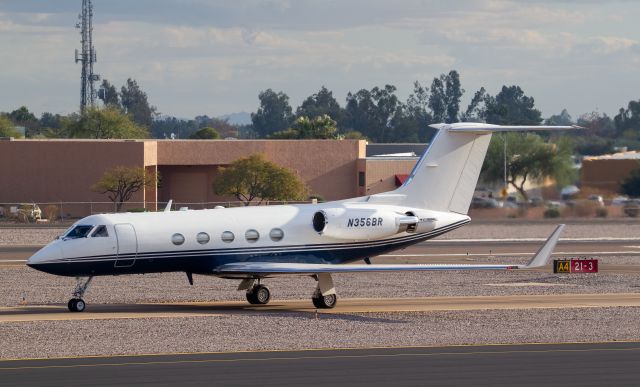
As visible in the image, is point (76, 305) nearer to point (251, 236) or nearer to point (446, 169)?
point (251, 236)

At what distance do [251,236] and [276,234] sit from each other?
2.30 feet

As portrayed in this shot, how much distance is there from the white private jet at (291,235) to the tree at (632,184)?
5781 centimetres

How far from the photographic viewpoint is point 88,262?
94.9 ft

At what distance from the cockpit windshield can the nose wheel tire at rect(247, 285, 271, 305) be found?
4881mm

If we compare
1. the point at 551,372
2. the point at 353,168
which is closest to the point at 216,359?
the point at 551,372

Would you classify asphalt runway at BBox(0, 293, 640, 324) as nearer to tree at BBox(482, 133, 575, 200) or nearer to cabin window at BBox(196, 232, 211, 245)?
cabin window at BBox(196, 232, 211, 245)

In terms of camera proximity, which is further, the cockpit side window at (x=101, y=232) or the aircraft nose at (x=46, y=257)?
the cockpit side window at (x=101, y=232)

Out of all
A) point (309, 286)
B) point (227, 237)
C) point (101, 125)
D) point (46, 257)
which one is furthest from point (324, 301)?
point (101, 125)

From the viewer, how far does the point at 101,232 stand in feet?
96.0

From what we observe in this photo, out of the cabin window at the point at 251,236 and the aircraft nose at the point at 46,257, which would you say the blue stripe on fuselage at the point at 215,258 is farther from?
the cabin window at the point at 251,236

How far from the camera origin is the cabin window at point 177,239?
29714 millimetres

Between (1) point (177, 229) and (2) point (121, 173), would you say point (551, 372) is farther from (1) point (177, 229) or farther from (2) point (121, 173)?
(2) point (121, 173)

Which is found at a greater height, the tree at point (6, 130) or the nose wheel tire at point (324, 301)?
the tree at point (6, 130)

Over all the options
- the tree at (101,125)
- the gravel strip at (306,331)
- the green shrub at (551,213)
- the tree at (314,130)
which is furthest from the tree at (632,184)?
the gravel strip at (306,331)
